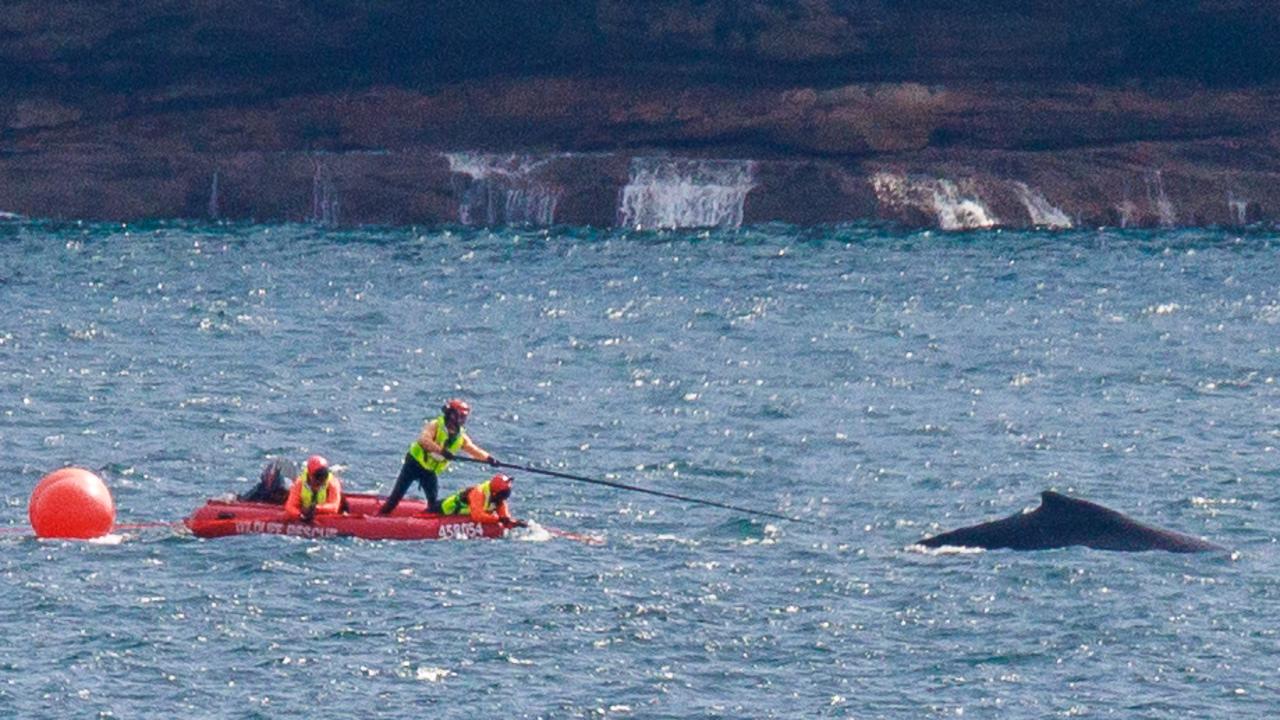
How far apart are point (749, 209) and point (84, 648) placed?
4536 cm

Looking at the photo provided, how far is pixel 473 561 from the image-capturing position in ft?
93.8

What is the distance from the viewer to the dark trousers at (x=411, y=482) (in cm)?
3041

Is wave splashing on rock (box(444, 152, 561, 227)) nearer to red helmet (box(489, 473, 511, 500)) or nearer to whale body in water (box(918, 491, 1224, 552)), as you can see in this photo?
red helmet (box(489, 473, 511, 500))

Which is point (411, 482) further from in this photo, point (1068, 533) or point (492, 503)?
point (1068, 533)

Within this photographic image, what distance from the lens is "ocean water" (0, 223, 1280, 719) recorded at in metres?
23.8

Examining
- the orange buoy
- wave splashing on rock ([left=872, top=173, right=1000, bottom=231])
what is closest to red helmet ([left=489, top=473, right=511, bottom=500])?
the orange buoy

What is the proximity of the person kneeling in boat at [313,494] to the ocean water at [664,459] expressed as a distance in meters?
0.53

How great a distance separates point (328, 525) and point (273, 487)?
1.14m

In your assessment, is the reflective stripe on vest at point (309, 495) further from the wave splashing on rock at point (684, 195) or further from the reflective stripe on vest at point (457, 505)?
the wave splashing on rock at point (684, 195)

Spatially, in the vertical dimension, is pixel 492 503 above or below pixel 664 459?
above

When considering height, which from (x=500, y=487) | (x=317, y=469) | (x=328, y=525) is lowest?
(x=328, y=525)

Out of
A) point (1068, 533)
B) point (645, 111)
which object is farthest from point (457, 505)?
point (645, 111)

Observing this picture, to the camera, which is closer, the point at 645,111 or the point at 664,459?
the point at 664,459

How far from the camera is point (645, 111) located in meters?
73.2
